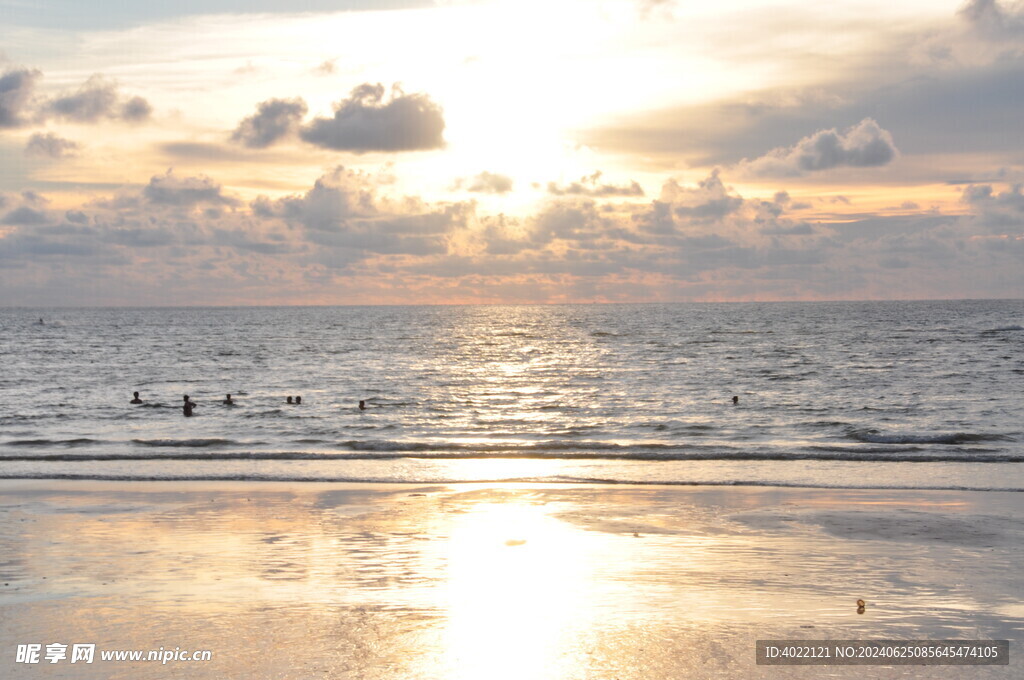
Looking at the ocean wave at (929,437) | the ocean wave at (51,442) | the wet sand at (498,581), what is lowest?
the ocean wave at (929,437)

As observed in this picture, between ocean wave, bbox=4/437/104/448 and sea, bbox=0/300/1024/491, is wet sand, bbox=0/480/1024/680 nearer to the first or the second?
sea, bbox=0/300/1024/491

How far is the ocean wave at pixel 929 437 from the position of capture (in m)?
34.1

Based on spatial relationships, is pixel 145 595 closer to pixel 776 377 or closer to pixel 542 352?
pixel 776 377

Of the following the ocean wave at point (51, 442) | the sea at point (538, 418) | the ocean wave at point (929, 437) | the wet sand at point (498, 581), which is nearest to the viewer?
the wet sand at point (498, 581)

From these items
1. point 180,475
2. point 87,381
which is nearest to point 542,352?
point 87,381

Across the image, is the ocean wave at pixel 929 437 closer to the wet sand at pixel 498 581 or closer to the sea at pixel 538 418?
the sea at pixel 538 418

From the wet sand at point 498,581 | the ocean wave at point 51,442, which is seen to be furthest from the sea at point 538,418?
the wet sand at point 498,581

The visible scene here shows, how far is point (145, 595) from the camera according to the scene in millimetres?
12930

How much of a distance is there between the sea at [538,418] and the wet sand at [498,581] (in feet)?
16.1

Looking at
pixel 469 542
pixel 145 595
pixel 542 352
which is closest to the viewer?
pixel 145 595

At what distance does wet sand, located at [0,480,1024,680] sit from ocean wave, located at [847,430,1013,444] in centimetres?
1387

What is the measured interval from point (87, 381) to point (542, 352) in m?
56.0

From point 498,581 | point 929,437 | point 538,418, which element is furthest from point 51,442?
point 929,437

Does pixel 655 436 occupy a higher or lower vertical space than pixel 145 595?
lower
